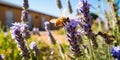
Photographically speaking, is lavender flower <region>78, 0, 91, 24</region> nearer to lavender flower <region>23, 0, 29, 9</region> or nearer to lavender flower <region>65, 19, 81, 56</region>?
lavender flower <region>65, 19, 81, 56</region>

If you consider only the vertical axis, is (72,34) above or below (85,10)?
below

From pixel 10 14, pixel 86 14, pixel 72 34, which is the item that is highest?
pixel 86 14

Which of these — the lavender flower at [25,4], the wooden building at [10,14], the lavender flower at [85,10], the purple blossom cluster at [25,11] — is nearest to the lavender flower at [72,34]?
the lavender flower at [85,10]

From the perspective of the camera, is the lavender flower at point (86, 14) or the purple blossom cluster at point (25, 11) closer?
the lavender flower at point (86, 14)

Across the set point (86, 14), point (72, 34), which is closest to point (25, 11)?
point (86, 14)

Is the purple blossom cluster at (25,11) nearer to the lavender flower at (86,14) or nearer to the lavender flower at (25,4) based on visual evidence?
the lavender flower at (25,4)

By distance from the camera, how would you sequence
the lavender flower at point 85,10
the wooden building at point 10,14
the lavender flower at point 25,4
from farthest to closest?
the wooden building at point 10,14
the lavender flower at point 25,4
the lavender flower at point 85,10

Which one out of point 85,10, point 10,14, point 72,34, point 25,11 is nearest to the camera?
point 72,34

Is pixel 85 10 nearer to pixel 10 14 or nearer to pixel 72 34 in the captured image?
pixel 72 34

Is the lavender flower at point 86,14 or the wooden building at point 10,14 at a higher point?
the lavender flower at point 86,14

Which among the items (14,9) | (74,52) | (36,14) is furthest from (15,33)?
(36,14)

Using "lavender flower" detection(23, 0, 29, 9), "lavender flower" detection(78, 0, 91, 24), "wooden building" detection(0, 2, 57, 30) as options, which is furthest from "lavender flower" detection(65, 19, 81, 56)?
"wooden building" detection(0, 2, 57, 30)

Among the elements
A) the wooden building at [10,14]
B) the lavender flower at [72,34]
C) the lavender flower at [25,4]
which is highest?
the lavender flower at [25,4]

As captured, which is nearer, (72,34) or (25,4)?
(72,34)
